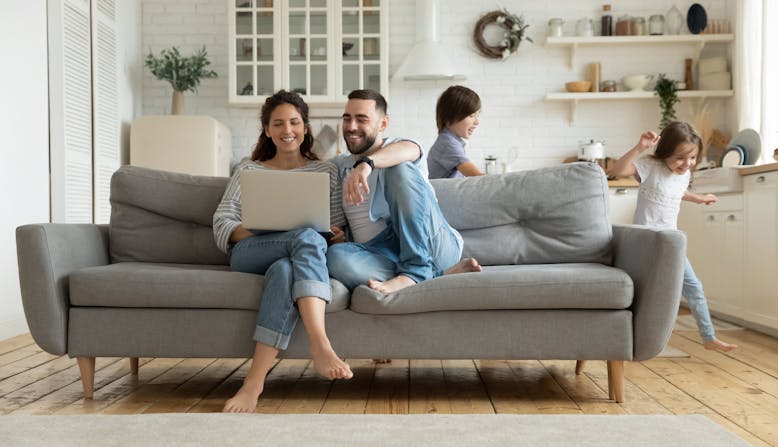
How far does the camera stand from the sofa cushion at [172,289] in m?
2.52

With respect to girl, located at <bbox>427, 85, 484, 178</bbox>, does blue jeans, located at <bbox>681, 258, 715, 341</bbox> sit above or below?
below

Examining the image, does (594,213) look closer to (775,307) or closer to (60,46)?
(775,307)

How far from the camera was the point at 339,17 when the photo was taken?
19.6 ft

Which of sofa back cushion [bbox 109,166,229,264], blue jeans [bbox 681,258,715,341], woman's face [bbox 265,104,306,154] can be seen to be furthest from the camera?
blue jeans [bbox 681,258,715,341]

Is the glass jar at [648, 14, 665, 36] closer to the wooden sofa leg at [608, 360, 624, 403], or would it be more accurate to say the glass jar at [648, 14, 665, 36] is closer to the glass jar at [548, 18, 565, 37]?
the glass jar at [548, 18, 565, 37]

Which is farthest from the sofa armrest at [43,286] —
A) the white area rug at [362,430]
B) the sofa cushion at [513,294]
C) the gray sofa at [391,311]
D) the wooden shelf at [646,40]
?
the wooden shelf at [646,40]

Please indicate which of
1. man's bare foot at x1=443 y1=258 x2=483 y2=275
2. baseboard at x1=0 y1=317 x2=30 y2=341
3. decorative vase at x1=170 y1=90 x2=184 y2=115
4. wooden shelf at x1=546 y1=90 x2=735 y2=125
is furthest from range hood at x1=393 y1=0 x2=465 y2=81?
man's bare foot at x1=443 y1=258 x2=483 y2=275

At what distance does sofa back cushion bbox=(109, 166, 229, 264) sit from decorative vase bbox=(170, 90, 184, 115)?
299 centimetres

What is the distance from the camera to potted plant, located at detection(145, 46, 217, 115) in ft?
19.3

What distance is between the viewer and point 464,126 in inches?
146

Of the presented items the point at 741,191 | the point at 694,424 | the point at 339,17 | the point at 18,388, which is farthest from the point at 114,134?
the point at 694,424

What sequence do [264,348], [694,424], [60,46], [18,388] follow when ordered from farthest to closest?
1. [60,46]
2. [18,388]
3. [264,348]
4. [694,424]

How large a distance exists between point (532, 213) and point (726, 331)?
6.05 ft

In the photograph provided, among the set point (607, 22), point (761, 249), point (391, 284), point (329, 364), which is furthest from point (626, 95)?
point (329, 364)
